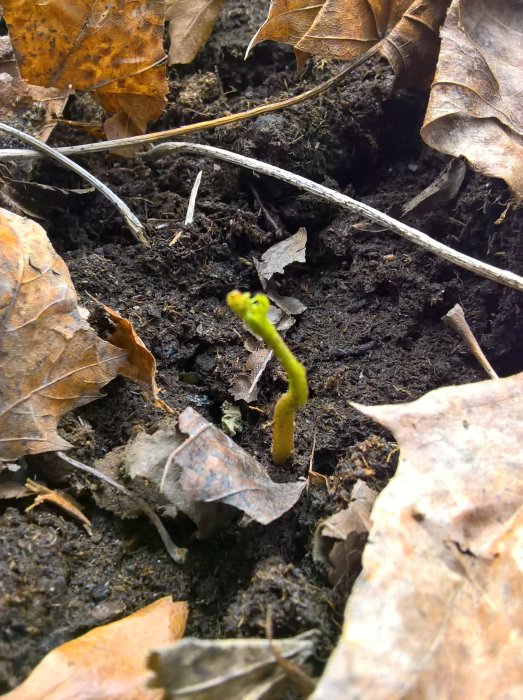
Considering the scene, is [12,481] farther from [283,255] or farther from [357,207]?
[357,207]

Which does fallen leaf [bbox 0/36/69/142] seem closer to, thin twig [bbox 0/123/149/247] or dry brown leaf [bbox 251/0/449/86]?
thin twig [bbox 0/123/149/247]

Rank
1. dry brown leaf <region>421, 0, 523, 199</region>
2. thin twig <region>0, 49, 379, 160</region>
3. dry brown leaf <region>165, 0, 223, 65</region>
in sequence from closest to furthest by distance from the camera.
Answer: dry brown leaf <region>421, 0, 523, 199</region>, thin twig <region>0, 49, 379, 160</region>, dry brown leaf <region>165, 0, 223, 65</region>

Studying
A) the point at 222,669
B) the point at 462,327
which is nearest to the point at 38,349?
the point at 222,669

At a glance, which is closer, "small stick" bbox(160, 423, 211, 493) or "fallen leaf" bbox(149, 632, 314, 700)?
"fallen leaf" bbox(149, 632, 314, 700)

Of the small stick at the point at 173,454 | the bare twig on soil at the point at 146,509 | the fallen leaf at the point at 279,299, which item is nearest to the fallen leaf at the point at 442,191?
the fallen leaf at the point at 279,299

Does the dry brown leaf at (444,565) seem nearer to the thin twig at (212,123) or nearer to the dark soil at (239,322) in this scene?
the dark soil at (239,322)

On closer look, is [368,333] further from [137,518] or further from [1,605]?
[1,605]

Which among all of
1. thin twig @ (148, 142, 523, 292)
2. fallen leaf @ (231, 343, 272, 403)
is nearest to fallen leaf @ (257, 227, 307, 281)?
thin twig @ (148, 142, 523, 292)
